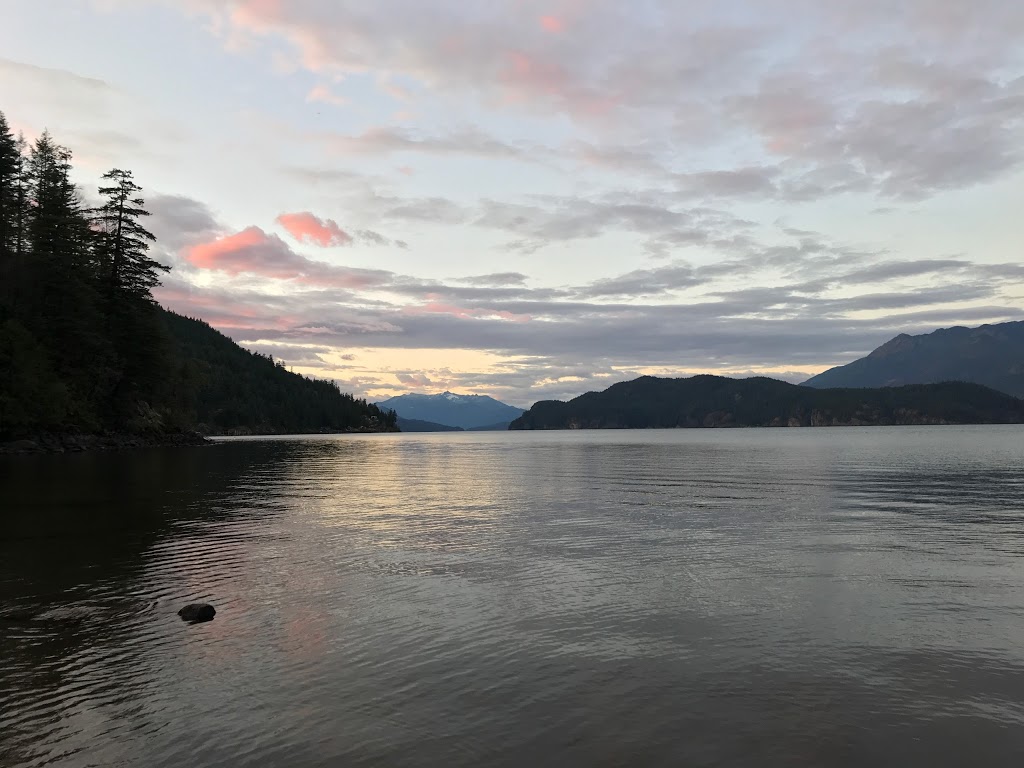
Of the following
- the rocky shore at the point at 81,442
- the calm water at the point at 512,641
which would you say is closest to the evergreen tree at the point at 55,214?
the rocky shore at the point at 81,442

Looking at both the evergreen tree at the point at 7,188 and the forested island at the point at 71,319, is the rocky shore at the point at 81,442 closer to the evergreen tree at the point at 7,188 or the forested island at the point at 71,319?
the forested island at the point at 71,319

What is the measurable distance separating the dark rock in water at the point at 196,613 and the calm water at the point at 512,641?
413mm

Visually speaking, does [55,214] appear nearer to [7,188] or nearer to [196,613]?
[7,188]

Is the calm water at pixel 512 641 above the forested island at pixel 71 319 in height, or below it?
below

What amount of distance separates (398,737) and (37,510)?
40.2 m

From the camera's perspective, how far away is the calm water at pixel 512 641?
1178 cm

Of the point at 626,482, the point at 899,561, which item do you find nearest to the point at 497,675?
the point at 899,561

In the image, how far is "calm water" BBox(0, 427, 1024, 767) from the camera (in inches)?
464

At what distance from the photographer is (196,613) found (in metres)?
19.1

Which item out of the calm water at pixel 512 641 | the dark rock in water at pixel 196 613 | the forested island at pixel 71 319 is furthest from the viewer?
the forested island at pixel 71 319

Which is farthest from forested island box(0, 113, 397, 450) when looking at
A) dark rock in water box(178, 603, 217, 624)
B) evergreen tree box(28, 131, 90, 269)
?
dark rock in water box(178, 603, 217, 624)

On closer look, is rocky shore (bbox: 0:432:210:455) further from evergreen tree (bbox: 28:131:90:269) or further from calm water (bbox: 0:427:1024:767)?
calm water (bbox: 0:427:1024:767)

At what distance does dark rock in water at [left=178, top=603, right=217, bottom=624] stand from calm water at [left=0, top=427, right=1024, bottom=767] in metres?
0.41

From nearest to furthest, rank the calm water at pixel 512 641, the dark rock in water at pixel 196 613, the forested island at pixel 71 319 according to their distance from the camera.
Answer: the calm water at pixel 512 641
the dark rock in water at pixel 196 613
the forested island at pixel 71 319
